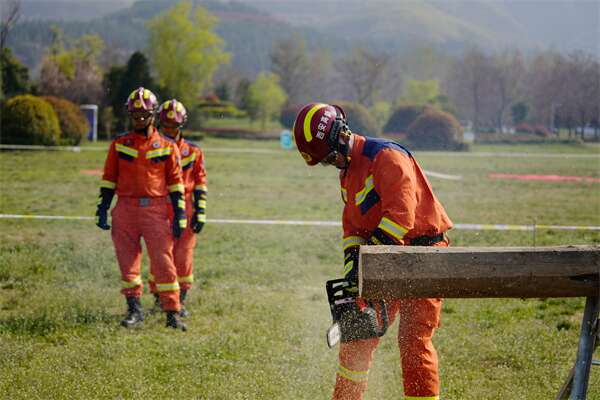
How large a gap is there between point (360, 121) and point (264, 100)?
2055 centimetres

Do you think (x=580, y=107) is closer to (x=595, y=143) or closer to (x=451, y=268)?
(x=595, y=143)

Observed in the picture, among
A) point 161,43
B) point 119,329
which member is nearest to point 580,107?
point 119,329

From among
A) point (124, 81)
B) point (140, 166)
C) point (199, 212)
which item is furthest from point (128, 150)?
point (124, 81)

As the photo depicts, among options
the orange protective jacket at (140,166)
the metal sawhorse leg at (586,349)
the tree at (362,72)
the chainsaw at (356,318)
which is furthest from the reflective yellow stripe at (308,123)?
the tree at (362,72)

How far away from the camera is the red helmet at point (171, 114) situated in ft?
23.1

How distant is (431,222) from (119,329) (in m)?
3.33

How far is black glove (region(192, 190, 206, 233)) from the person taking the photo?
7.05 meters

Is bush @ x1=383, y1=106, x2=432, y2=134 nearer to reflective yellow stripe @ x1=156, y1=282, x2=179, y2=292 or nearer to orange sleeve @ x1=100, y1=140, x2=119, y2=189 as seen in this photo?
orange sleeve @ x1=100, y1=140, x2=119, y2=189

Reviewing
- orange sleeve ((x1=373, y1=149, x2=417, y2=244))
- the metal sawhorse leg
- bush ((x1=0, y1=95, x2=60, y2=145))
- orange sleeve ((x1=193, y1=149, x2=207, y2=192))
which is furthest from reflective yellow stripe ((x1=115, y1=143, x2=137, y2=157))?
bush ((x1=0, y1=95, x2=60, y2=145))

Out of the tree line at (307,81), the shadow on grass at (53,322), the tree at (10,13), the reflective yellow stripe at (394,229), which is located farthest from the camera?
the tree at (10,13)

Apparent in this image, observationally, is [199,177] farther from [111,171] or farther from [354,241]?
[354,241]

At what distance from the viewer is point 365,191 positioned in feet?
12.8

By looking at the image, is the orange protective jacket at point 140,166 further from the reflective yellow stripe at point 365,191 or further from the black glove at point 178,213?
the reflective yellow stripe at point 365,191

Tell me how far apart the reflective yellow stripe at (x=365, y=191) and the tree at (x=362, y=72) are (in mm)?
63284
